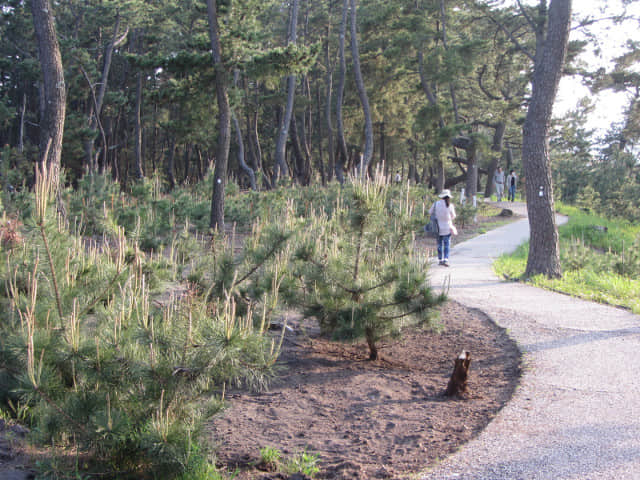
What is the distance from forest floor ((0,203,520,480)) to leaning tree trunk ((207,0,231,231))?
270 inches

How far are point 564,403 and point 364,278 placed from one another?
6.69 feet

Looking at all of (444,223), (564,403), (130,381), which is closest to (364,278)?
(564,403)

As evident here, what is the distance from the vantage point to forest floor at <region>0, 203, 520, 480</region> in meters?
3.56

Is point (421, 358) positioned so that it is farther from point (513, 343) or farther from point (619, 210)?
point (619, 210)

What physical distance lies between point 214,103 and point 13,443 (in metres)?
12.4

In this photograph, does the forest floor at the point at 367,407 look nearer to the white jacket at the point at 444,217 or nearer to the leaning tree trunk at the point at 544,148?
the leaning tree trunk at the point at 544,148

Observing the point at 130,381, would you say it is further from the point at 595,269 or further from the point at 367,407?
the point at 595,269

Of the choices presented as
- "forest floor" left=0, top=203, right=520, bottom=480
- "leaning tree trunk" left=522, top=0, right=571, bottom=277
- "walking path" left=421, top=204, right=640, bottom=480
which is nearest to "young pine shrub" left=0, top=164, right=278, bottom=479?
"forest floor" left=0, top=203, right=520, bottom=480

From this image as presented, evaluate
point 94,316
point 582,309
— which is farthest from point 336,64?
point 94,316

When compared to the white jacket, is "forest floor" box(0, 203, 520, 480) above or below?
below

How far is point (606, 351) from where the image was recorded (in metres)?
→ 5.38

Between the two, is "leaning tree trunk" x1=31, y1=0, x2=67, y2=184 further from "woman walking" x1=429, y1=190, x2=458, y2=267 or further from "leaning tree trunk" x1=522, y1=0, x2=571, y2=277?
"leaning tree trunk" x1=522, y1=0, x2=571, y2=277

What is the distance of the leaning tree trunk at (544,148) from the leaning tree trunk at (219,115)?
6.33 m

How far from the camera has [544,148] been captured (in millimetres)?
9500
